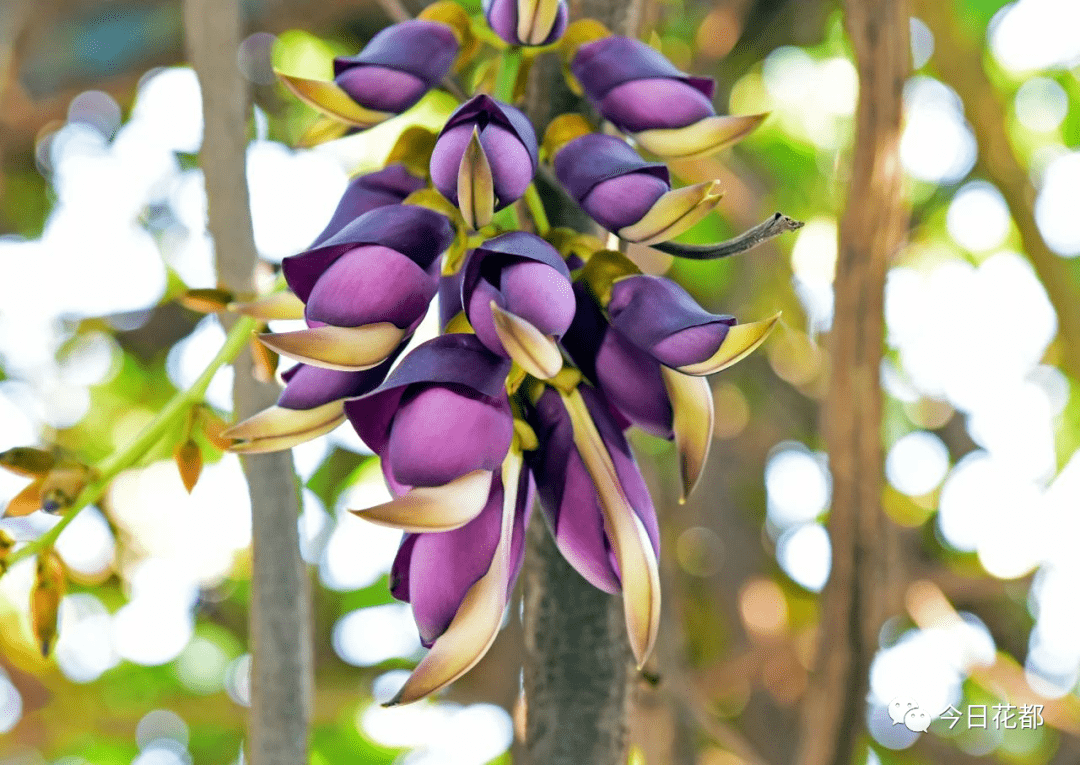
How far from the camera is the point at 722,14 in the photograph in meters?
1.10

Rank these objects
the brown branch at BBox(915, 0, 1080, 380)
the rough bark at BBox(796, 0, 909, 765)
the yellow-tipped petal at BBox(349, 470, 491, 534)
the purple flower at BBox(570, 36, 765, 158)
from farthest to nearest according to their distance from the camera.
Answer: the brown branch at BBox(915, 0, 1080, 380), the rough bark at BBox(796, 0, 909, 765), the purple flower at BBox(570, 36, 765, 158), the yellow-tipped petal at BBox(349, 470, 491, 534)

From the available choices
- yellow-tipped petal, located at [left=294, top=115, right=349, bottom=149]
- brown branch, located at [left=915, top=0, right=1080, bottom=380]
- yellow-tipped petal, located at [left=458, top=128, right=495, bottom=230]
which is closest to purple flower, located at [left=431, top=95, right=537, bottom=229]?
yellow-tipped petal, located at [left=458, top=128, right=495, bottom=230]

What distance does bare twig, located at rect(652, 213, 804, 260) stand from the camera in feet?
0.89

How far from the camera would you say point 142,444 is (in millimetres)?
430

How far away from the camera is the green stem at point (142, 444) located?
1.36 ft

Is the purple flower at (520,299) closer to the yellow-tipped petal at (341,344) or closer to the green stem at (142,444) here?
the yellow-tipped petal at (341,344)

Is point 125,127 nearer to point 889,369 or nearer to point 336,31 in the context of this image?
point 336,31

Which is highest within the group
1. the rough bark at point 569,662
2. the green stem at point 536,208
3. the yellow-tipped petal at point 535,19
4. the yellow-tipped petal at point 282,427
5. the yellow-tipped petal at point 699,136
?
the yellow-tipped petal at point 535,19

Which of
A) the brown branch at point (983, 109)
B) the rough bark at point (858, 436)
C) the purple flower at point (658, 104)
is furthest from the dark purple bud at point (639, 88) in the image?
the brown branch at point (983, 109)

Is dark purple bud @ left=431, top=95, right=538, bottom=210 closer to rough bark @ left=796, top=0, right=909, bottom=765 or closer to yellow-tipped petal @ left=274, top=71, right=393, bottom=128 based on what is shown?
yellow-tipped petal @ left=274, top=71, right=393, bottom=128

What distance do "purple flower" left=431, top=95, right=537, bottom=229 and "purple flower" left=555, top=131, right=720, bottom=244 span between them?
27mm

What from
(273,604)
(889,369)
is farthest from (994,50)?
(273,604)

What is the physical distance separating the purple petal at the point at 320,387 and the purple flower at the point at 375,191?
2.6 inches

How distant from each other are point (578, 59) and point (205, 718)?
44.5 inches
